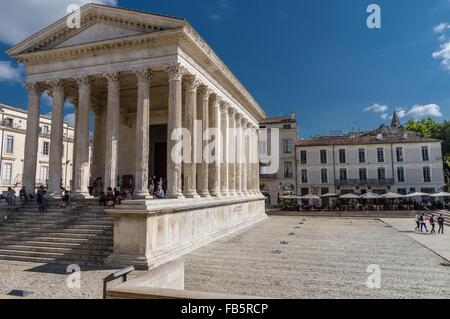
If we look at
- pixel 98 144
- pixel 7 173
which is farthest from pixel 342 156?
pixel 7 173

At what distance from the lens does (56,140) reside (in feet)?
48.5

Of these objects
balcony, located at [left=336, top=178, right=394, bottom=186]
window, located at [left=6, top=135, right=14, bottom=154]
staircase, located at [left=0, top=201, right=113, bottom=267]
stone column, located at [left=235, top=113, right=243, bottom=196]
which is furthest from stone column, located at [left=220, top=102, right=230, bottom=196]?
balcony, located at [left=336, top=178, right=394, bottom=186]

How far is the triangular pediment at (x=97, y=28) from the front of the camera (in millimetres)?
13352

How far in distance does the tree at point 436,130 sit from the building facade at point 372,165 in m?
3.03

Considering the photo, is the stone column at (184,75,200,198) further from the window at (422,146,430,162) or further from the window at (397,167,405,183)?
the window at (422,146,430,162)

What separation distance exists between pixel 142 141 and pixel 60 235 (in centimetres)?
460

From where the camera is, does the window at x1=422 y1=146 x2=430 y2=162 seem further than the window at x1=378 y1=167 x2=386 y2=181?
No

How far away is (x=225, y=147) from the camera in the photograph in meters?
19.3

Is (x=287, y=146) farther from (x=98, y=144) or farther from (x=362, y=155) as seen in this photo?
(x=98, y=144)

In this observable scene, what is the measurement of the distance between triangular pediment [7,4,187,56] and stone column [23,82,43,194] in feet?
6.80

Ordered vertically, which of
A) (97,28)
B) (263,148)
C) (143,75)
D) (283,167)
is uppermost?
(97,28)

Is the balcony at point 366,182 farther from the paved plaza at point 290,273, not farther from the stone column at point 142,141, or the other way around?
the stone column at point 142,141

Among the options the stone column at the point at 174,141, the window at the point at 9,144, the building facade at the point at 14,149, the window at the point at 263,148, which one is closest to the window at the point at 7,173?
the building facade at the point at 14,149

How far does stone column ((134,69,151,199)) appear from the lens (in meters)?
12.5
